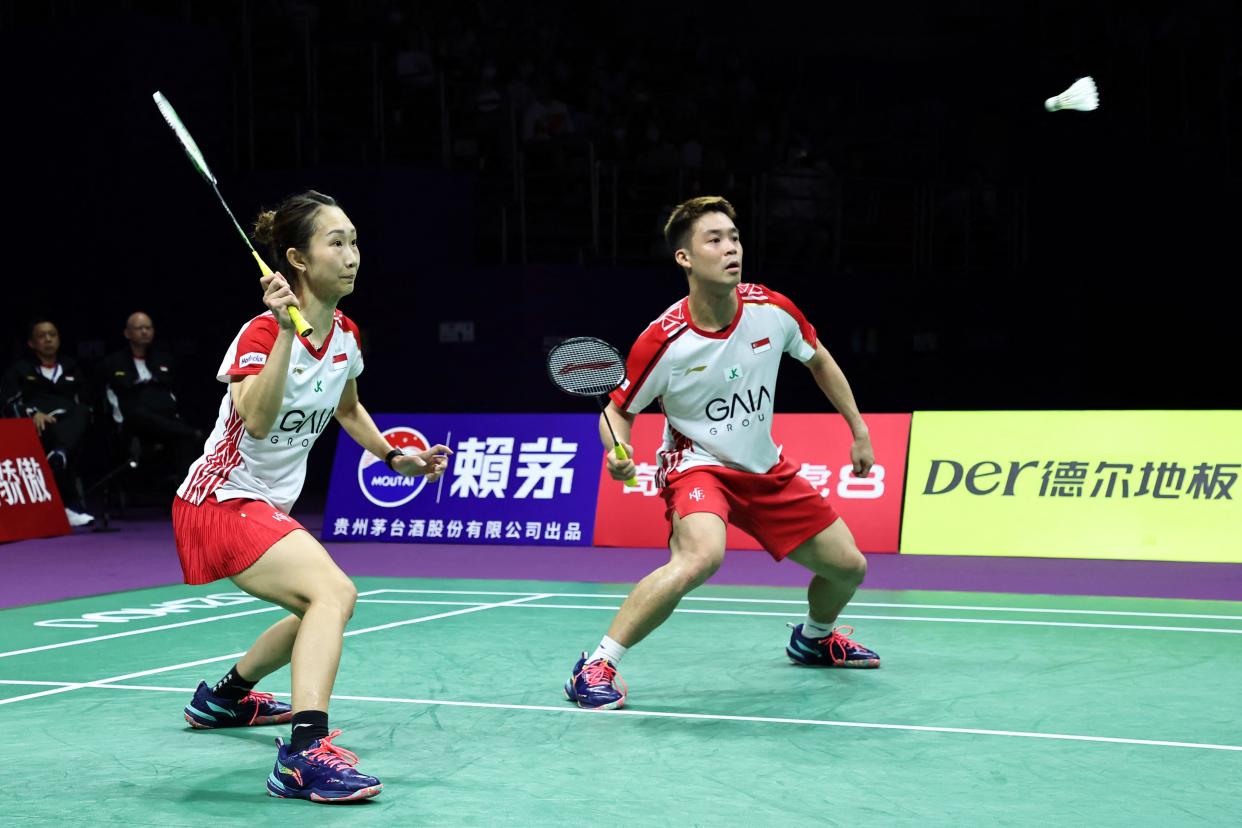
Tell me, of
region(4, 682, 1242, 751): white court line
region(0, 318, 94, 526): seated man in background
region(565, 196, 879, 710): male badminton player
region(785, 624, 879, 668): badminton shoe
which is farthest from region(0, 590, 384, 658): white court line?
region(0, 318, 94, 526): seated man in background

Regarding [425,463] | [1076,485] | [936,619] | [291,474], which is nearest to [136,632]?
[291,474]

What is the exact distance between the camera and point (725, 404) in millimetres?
5438

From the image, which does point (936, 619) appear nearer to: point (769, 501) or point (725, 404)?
point (769, 501)

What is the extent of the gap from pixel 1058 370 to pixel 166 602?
1018 cm

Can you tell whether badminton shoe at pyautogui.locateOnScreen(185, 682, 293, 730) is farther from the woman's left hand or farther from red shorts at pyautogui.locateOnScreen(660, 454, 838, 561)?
red shorts at pyautogui.locateOnScreen(660, 454, 838, 561)

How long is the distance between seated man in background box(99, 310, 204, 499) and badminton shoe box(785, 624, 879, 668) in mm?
6685

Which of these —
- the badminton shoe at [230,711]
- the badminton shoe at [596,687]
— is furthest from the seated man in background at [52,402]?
the badminton shoe at [596,687]

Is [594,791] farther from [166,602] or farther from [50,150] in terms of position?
[50,150]

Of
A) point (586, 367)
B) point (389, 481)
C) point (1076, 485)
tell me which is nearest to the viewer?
point (586, 367)

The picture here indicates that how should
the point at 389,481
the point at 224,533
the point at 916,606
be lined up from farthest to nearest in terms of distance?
the point at 389,481
the point at 916,606
the point at 224,533

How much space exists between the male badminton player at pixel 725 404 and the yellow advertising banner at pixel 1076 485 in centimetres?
389

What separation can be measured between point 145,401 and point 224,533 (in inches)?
301

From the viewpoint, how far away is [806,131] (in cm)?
1745

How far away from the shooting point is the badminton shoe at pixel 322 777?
380 cm
